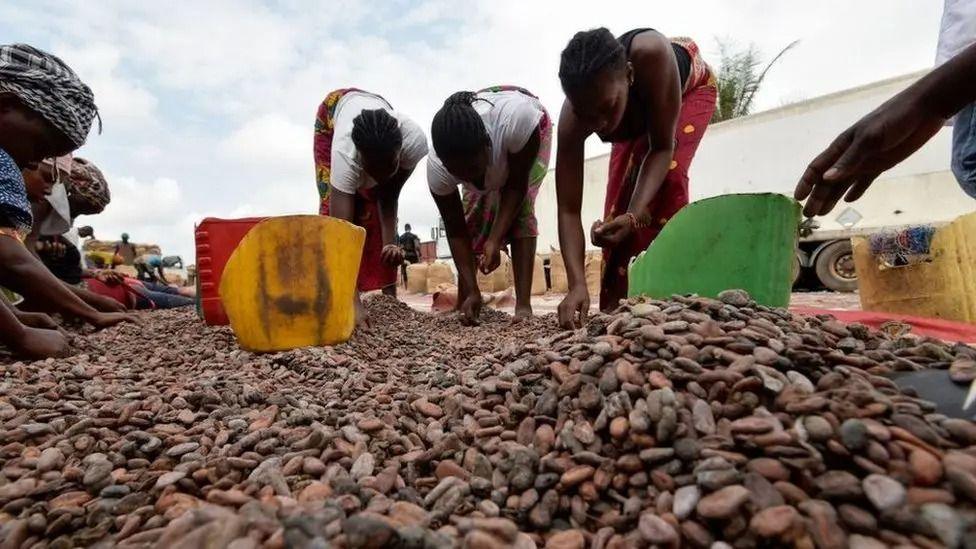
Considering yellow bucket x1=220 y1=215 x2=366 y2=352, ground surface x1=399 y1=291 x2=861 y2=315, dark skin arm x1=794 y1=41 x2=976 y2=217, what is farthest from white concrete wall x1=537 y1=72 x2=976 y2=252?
yellow bucket x1=220 y1=215 x2=366 y2=352

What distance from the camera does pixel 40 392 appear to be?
48.0 inches

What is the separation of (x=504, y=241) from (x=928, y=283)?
6.23 ft

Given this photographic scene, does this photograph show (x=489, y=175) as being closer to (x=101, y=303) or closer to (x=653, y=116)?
(x=653, y=116)

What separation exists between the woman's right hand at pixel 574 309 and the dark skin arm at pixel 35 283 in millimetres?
1998

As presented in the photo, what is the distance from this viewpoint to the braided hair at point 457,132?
2.09m

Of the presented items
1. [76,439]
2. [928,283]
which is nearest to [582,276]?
[928,283]

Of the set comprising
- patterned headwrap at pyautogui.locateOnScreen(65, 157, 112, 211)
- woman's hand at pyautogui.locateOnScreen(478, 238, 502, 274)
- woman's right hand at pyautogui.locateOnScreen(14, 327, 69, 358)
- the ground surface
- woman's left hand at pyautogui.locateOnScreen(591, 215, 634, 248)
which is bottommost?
the ground surface

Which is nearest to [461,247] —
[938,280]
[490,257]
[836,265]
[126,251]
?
[490,257]

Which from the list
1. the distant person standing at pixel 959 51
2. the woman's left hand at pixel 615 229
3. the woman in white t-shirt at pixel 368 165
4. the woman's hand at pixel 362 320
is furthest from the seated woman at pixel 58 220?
the distant person standing at pixel 959 51

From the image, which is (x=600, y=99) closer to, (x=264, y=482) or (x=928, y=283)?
(x=264, y=482)

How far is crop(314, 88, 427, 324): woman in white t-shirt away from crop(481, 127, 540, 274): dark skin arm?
487 mm

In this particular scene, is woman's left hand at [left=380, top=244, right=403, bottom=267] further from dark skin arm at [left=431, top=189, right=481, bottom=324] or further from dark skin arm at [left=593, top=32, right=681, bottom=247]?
dark skin arm at [left=593, top=32, right=681, bottom=247]

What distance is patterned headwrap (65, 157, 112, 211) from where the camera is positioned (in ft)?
10.5

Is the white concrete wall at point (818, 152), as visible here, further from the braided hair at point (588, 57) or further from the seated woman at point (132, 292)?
the seated woman at point (132, 292)
